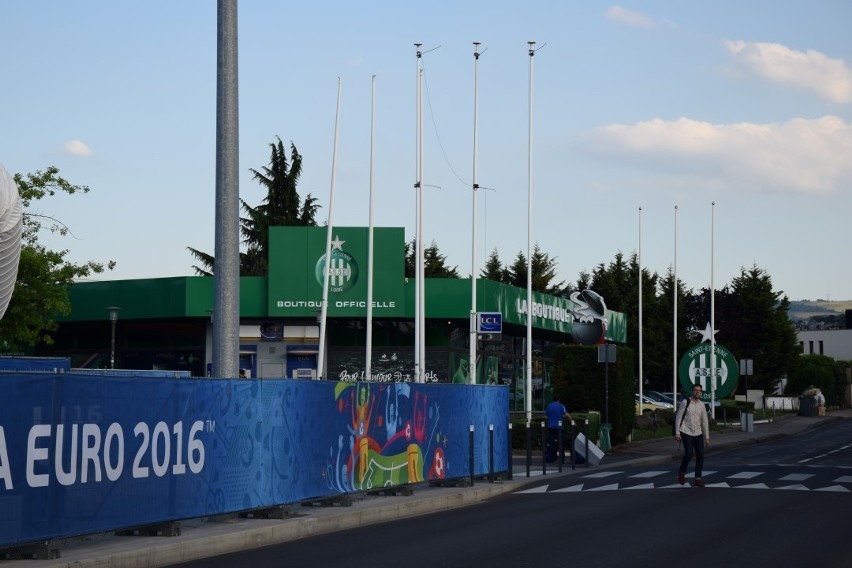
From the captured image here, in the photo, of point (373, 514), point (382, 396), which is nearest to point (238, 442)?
point (373, 514)

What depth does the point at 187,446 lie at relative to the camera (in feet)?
46.8

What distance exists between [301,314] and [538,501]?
89.3ft

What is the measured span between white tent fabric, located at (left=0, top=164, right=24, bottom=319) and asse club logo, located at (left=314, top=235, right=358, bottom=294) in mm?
32790

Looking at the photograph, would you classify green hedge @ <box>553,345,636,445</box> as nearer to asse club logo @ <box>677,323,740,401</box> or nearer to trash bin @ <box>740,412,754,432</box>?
asse club logo @ <box>677,323,740,401</box>

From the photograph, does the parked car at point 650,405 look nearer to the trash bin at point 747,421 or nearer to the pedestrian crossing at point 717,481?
the trash bin at point 747,421

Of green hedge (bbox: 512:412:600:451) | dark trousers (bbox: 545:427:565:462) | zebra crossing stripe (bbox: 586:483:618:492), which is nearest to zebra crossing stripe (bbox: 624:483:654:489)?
zebra crossing stripe (bbox: 586:483:618:492)

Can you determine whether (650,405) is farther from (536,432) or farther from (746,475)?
(746,475)

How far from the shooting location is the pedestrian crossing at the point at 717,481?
904 inches

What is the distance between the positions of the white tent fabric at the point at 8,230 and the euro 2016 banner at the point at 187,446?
2.31 metres

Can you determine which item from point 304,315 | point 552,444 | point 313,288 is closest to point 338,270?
point 313,288

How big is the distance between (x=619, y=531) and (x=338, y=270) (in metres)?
33.0

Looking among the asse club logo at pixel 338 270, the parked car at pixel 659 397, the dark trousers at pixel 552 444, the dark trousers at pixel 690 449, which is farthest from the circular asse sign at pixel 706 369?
the dark trousers at pixel 690 449

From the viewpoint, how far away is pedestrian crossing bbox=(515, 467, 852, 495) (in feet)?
75.3

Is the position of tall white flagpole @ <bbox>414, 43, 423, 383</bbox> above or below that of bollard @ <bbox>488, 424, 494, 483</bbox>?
above
